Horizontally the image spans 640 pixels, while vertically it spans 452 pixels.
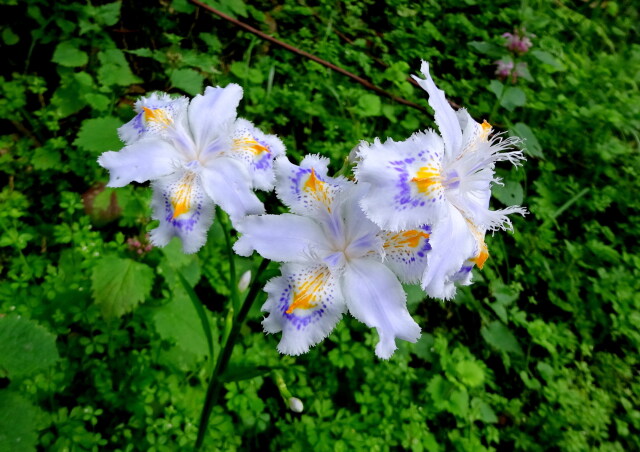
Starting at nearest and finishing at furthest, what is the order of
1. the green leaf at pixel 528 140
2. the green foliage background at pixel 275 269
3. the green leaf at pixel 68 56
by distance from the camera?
1. the green foliage background at pixel 275 269
2. the green leaf at pixel 68 56
3. the green leaf at pixel 528 140

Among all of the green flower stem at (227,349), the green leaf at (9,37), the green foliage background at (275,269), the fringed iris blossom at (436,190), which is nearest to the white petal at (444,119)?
the fringed iris blossom at (436,190)

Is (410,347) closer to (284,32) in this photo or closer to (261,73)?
(261,73)

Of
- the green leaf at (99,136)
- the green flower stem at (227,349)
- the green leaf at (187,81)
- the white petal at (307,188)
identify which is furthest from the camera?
the green leaf at (187,81)

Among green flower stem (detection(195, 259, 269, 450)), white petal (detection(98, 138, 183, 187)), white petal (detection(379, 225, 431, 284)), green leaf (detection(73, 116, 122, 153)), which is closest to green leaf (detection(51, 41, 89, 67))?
green leaf (detection(73, 116, 122, 153))

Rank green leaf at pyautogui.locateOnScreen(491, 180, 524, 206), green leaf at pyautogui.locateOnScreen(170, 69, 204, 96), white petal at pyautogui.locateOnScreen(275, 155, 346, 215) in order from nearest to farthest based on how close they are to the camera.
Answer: white petal at pyautogui.locateOnScreen(275, 155, 346, 215) → green leaf at pyautogui.locateOnScreen(170, 69, 204, 96) → green leaf at pyautogui.locateOnScreen(491, 180, 524, 206)

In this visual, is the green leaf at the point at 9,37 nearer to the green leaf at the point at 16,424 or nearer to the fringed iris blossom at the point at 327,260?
the green leaf at the point at 16,424

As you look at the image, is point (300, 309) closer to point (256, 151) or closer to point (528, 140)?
point (256, 151)

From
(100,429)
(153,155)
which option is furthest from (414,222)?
(100,429)

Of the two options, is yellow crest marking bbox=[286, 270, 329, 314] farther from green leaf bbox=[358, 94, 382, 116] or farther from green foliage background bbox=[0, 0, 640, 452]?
green leaf bbox=[358, 94, 382, 116]

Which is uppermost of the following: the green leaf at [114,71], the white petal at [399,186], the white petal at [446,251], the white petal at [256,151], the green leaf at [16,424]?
the white petal at [399,186]
